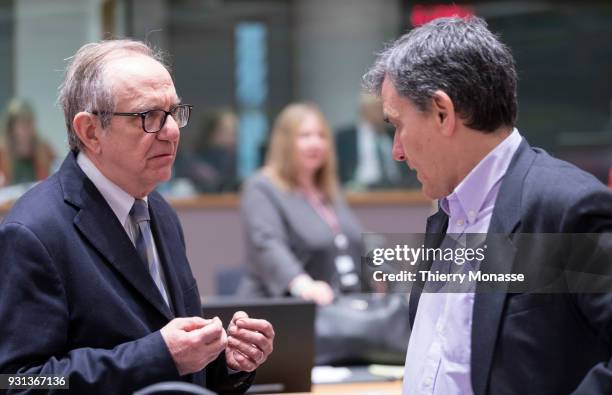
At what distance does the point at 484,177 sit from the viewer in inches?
73.9

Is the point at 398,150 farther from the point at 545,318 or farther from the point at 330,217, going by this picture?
the point at 330,217

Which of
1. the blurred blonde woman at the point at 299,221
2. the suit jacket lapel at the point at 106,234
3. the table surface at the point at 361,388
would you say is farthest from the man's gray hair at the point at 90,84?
the blurred blonde woman at the point at 299,221

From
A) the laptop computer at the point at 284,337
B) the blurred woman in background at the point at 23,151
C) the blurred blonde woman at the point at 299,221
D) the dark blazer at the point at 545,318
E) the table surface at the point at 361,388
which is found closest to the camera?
the dark blazer at the point at 545,318

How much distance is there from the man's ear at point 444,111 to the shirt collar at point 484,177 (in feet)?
0.31

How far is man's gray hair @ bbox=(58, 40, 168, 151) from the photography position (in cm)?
201

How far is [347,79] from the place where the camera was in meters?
7.92

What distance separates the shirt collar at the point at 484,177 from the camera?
1867 mm

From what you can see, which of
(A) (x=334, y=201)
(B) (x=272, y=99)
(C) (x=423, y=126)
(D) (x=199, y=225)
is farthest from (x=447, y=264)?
(B) (x=272, y=99)

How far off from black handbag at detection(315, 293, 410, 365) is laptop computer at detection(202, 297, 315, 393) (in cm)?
57

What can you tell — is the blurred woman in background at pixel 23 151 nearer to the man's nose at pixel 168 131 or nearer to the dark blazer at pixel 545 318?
the man's nose at pixel 168 131

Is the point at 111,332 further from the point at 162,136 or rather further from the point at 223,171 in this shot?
the point at 223,171

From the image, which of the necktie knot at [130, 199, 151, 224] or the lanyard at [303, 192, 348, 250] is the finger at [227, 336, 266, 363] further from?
the lanyard at [303, 192, 348, 250]

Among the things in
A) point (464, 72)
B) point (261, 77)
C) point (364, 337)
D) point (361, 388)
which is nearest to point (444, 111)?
point (464, 72)

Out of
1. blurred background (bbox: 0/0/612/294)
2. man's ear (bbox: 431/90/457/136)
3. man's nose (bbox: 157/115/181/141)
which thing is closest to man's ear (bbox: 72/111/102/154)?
man's nose (bbox: 157/115/181/141)
